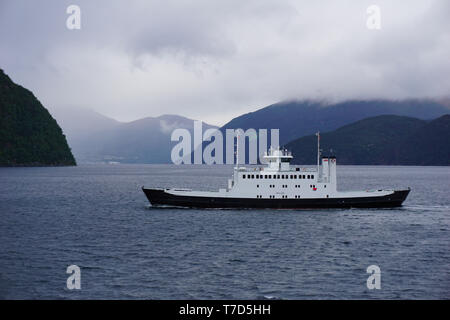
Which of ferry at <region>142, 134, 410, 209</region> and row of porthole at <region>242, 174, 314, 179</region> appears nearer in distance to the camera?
row of porthole at <region>242, 174, 314, 179</region>

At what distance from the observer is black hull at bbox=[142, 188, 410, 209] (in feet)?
211

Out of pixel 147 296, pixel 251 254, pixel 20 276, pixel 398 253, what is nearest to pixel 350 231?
pixel 398 253

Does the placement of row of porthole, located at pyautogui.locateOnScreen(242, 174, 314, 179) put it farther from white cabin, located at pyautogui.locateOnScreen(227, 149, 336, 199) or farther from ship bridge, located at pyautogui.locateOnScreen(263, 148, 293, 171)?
ship bridge, located at pyautogui.locateOnScreen(263, 148, 293, 171)

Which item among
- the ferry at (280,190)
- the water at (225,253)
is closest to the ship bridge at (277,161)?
the ferry at (280,190)

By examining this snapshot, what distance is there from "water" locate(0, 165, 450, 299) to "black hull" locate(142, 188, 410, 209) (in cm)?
108

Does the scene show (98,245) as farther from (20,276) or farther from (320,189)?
(320,189)

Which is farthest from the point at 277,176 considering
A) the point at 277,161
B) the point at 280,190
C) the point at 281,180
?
the point at 280,190

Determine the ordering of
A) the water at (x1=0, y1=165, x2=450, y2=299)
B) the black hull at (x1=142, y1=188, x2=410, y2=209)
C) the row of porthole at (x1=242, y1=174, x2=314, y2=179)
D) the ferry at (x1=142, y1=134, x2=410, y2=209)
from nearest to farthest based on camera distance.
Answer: the water at (x1=0, y1=165, x2=450, y2=299) < the row of porthole at (x1=242, y1=174, x2=314, y2=179) < the ferry at (x1=142, y1=134, x2=410, y2=209) < the black hull at (x1=142, y1=188, x2=410, y2=209)

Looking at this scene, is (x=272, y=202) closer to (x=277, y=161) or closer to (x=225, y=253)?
(x=277, y=161)

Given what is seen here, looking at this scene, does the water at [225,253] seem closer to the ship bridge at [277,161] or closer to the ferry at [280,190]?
the ferry at [280,190]

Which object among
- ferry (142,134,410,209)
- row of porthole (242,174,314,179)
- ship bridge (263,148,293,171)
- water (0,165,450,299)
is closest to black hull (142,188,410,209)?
ferry (142,134,410,209)

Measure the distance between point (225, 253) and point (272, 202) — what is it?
80.5ft

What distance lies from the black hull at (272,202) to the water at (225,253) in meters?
1.08
